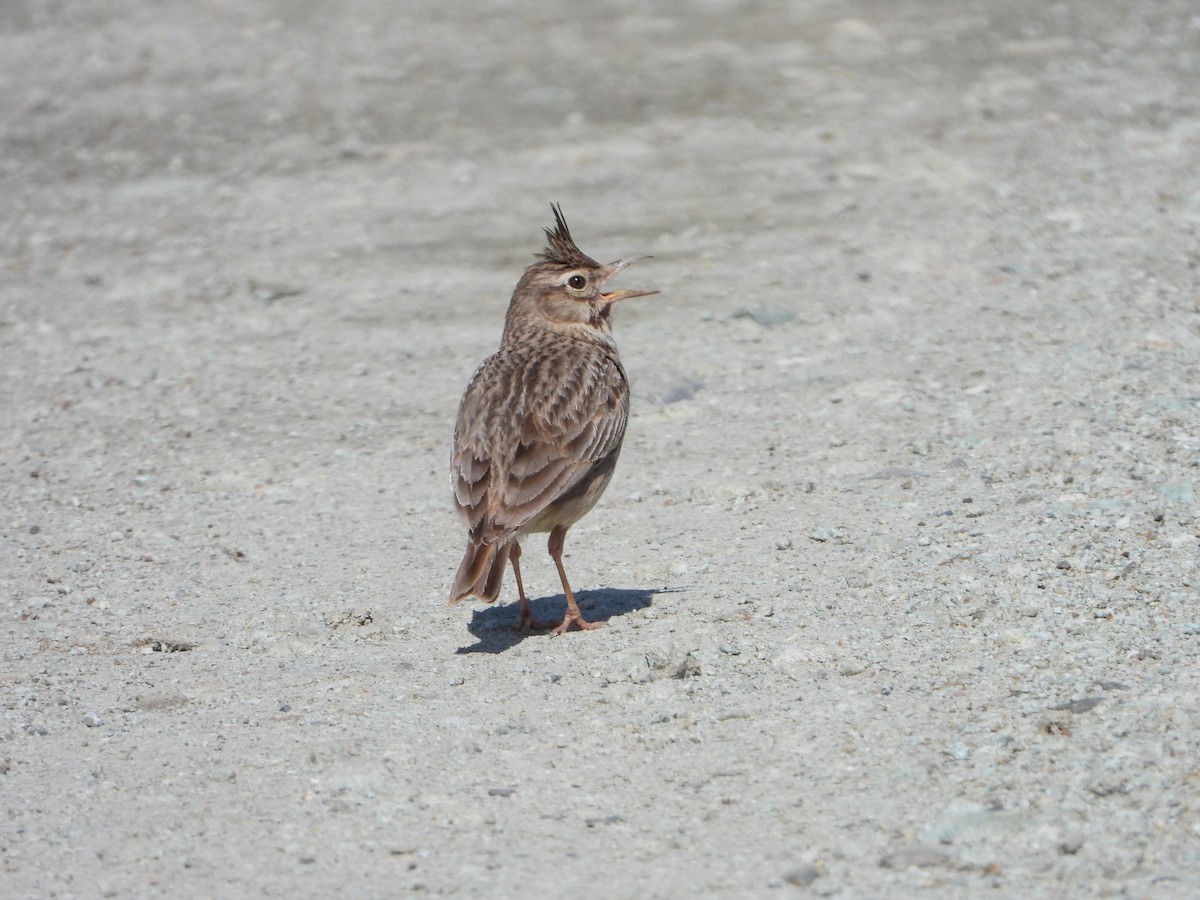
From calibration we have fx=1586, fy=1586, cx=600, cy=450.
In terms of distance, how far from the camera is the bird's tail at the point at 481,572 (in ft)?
19.0

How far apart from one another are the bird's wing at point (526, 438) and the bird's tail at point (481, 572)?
0.05 m

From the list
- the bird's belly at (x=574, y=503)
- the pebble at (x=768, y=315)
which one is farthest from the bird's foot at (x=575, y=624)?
the pebble at (x=768, y=315)

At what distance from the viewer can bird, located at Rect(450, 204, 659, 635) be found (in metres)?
6.02

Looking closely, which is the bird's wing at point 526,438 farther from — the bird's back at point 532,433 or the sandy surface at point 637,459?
the sandy surface at point 637,459

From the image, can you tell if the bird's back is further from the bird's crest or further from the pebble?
the pebble

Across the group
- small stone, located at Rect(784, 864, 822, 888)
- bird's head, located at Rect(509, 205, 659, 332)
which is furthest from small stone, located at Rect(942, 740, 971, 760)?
bird's head, located at Rect(509, 205, 659, 332)

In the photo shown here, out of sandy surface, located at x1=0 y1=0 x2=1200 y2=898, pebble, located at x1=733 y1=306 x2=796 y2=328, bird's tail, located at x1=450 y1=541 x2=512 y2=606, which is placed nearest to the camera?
sandy surface, located at x1=0 y1=0 x2=1200 y2=898

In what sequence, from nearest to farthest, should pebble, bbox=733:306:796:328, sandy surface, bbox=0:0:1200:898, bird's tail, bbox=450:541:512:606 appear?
1. sandy surface, bbox=0:0:1200:898
2. bird's tail, bbox=450:541:512:606
3. pebble, bbox=733:306:796:328

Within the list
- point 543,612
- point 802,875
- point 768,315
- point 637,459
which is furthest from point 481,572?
point 768,315

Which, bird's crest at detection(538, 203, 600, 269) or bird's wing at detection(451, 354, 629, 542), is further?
bird's crest at detection(538, 203, 600, 269)

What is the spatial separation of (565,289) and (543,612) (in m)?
1.57

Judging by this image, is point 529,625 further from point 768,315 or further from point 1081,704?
point 768,315

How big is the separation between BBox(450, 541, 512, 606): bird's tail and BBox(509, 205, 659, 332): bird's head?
1.70m

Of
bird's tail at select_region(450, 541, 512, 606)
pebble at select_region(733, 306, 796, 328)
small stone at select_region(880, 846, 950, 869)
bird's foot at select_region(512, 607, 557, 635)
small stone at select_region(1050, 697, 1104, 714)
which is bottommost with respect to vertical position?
bird's foot at select_region(512, 607, 557, 635)
